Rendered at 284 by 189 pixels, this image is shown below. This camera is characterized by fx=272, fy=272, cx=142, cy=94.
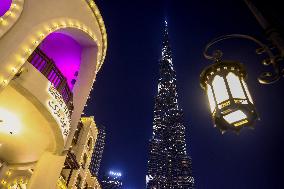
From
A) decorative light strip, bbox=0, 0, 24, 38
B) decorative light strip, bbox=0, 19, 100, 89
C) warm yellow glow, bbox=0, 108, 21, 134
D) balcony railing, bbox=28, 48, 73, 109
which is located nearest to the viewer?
decorative light strip, bbox=0, 19, 100, 89

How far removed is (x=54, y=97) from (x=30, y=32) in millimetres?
2422

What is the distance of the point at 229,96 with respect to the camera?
415 centimetres

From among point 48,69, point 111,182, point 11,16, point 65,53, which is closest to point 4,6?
point 11,16

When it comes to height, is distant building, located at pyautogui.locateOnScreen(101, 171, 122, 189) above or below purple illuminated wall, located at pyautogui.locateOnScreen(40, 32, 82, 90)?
above

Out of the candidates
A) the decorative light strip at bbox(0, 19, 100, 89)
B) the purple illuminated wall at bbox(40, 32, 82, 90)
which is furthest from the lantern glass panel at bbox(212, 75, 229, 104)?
the purple illuminated wall at bbox(40, 32, 82, 90)

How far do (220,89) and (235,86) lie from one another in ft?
0.77

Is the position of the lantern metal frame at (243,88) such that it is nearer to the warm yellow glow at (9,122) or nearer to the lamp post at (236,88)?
the lamp post at (236,88)

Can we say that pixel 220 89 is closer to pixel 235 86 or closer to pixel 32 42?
pixel 235 86

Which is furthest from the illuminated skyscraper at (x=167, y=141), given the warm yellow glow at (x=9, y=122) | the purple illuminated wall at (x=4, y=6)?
the purple illuminated wall at (x=4, y=6)

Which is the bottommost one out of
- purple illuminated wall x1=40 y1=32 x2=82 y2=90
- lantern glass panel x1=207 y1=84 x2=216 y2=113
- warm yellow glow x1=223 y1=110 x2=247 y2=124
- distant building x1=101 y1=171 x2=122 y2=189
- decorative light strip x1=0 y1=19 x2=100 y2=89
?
warm yellow glow x1=223 y1=110 x2=247 y2=124

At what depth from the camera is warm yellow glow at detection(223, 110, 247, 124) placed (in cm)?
406

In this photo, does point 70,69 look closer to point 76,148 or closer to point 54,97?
point 54,97

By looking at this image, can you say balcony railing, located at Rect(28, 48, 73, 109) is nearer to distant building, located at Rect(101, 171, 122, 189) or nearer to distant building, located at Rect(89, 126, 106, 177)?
distant building, located at Rect(89, 126, 106, 177)

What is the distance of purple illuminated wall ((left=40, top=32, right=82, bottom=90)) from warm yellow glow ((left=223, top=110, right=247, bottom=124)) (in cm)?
1145
